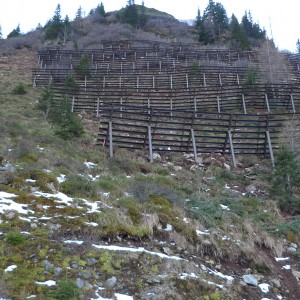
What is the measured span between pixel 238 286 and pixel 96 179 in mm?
6099

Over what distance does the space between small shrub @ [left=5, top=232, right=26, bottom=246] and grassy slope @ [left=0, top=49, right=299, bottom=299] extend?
24 millimetres

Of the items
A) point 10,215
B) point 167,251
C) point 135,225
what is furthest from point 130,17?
point 167,251

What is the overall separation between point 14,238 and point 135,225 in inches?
108

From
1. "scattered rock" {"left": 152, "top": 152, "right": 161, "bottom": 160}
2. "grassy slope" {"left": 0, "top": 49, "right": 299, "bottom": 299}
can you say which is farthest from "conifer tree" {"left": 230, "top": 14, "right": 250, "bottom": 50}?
"grassy slope" {"left": 0, "top": 49, "right": 299, "bottom": 299}

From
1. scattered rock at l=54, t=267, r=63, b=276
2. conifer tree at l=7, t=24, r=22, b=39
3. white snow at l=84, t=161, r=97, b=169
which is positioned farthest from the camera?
conifer tree at l=7, t=24, r=22, b=39

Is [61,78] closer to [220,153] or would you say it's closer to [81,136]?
[81,136]

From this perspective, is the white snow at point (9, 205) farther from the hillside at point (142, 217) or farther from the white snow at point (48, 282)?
the white snow at point (48, 282)

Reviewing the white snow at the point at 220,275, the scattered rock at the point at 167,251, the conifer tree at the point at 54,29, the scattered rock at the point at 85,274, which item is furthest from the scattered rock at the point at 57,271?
the conifer tree at the point at 54,29

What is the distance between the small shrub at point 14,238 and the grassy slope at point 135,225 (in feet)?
0.08

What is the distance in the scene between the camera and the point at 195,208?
35.1 ft

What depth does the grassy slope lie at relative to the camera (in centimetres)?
671

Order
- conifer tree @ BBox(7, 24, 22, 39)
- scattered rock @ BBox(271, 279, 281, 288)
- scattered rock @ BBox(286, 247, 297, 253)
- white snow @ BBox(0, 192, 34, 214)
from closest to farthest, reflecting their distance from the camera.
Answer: scattered rock @ BBox(271, 279, 281, 288), white snow @ BBox(0, 192, 34, 214), scattered rock @ BBox(286, 247, 297, 253), conifer tree @ BBox(7, 24, 22, 39)

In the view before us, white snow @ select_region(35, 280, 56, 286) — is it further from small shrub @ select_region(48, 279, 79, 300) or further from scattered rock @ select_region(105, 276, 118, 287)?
scattered rock @ select_region(105, 276, 118, 287)

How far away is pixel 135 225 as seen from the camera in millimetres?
8617
